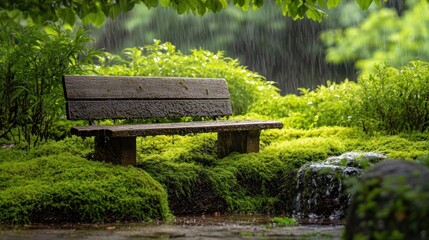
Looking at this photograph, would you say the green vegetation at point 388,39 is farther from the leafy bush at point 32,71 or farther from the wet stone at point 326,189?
the leafy bush at point 32,71

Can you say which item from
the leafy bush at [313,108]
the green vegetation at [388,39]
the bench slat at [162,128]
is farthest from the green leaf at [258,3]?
the green vegetation at [388,39]

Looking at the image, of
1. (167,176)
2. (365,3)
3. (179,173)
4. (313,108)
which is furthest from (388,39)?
(167,176)

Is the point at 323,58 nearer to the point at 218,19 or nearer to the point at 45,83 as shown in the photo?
the point at 218,19

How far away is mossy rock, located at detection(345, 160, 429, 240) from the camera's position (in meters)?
2.75

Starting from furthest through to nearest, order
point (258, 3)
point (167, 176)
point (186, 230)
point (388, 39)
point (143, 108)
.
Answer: point (388, 39) < point (143, 108) < point (167, 176) < point (258, 3) < point (186, 230)

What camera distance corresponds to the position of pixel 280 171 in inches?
270

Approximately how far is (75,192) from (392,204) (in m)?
3.22

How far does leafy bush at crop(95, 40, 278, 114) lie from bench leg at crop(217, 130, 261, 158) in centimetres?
289

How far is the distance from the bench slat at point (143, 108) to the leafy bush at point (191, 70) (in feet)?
7.71

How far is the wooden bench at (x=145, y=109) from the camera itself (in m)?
6.14

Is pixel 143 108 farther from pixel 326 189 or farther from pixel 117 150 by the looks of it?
pixel 326 189

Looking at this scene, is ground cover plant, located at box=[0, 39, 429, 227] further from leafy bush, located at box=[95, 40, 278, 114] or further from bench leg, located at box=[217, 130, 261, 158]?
leafy bush, located at box=[95, 40, 278, 114]

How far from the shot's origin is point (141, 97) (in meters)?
6.99

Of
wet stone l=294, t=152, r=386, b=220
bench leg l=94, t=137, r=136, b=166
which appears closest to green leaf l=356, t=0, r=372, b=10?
wet stone l=294, t=152, r=386, b=220
